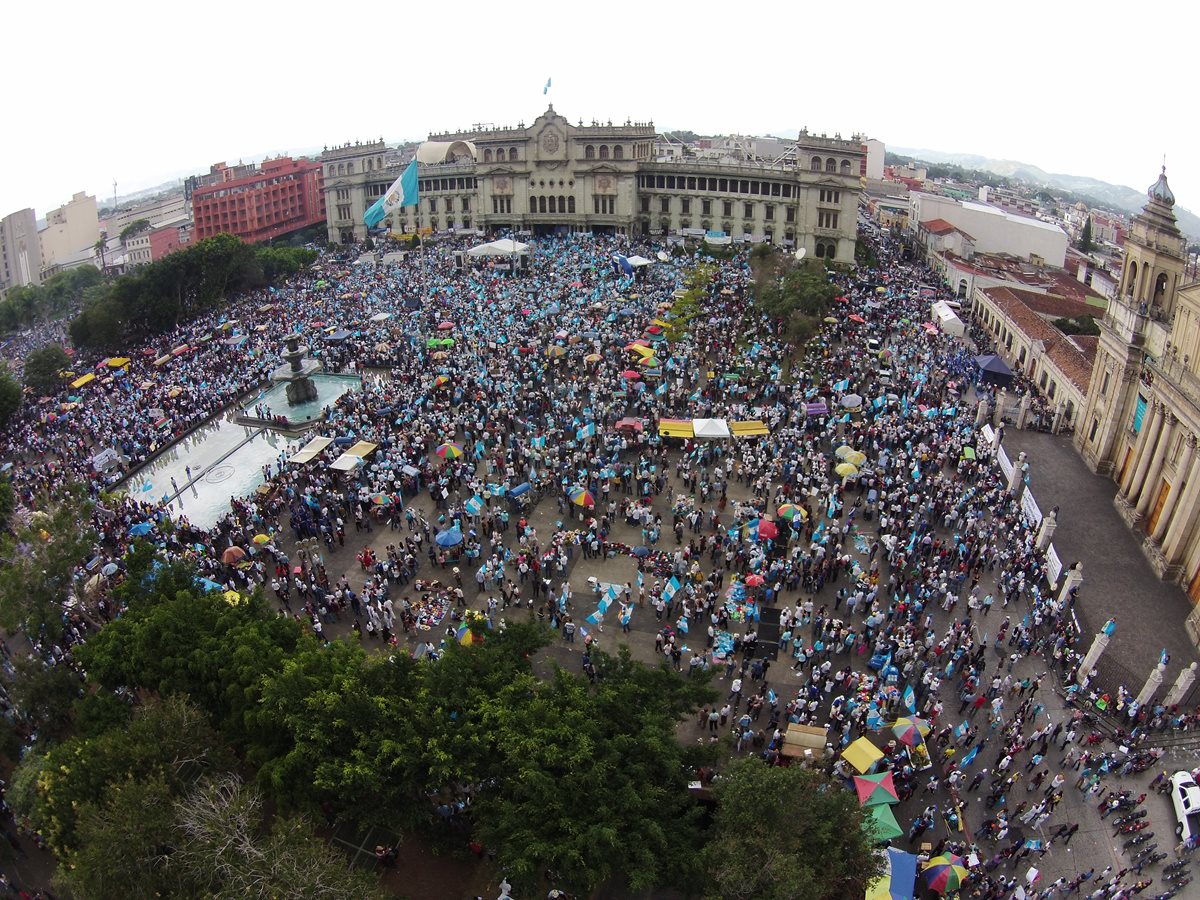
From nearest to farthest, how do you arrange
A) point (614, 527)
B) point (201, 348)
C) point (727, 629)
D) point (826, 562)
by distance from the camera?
point (727, 629)
point (826, 562)
point (614, 527)
point (201, 348)

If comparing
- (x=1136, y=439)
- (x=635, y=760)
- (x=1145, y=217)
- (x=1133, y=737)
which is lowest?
(x=1133, y=737)

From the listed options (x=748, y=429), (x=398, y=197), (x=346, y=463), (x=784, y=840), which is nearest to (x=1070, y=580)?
(x=748, y=429)

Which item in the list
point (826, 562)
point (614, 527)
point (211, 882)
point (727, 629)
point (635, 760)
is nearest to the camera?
point (211, 882)

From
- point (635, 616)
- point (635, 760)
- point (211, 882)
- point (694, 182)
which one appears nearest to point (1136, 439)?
point (635, 616)

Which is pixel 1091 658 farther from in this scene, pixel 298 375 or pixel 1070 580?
pixel 298 375

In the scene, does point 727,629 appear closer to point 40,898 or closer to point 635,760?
point 635,760

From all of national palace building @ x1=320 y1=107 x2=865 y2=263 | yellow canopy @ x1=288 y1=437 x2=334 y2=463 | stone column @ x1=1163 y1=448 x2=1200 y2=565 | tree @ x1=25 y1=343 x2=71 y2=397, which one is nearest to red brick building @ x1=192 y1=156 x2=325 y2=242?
national palace building @ x1=320 y1=107 x2=865 y2=263
